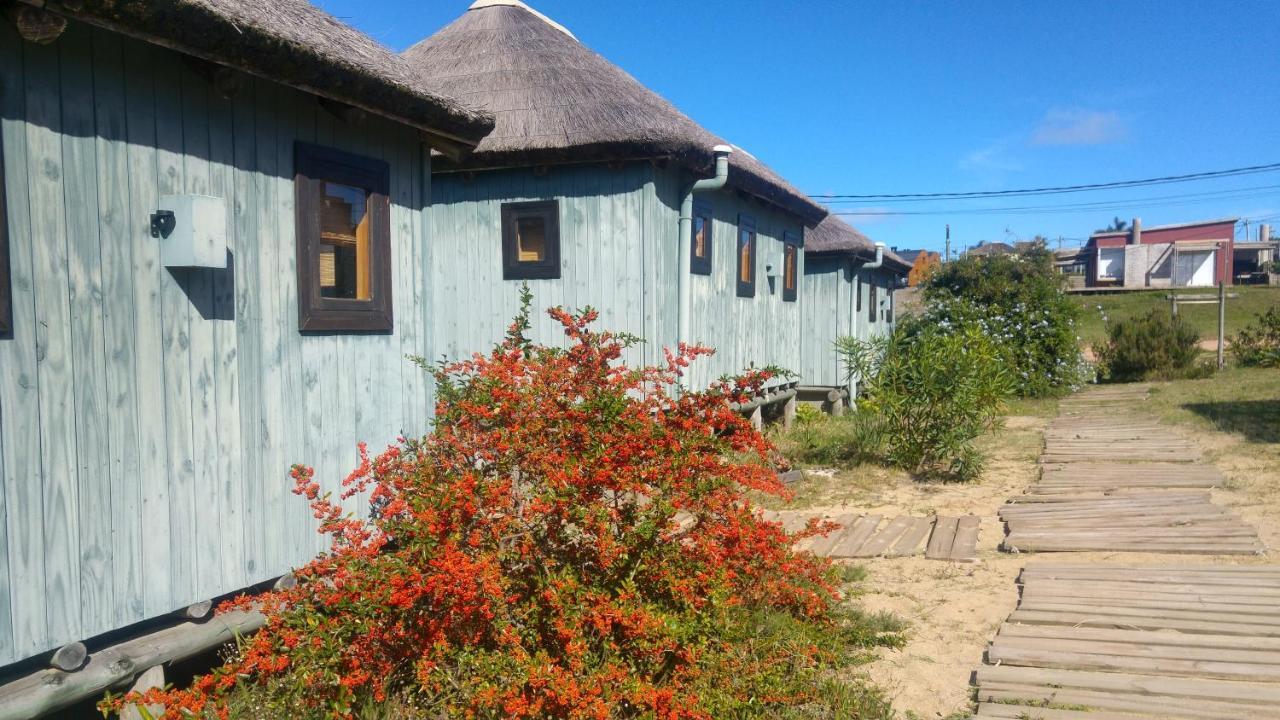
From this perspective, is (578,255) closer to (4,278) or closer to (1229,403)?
(4,278)

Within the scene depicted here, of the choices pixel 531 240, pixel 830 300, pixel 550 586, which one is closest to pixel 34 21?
pixel 550 586

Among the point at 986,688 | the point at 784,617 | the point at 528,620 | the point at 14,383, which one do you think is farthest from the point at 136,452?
the point at 986,688

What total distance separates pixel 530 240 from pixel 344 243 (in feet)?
12.9

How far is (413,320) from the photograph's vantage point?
18.0 ft

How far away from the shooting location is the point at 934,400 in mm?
9195

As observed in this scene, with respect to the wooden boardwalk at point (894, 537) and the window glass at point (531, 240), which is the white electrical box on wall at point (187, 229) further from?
the window glass at point (531, 240)

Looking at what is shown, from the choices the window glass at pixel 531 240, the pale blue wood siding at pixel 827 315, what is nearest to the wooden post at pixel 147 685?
the window glass at pixel 531 240

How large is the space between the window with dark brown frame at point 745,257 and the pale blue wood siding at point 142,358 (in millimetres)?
6409

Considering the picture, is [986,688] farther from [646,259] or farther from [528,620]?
[646,259]

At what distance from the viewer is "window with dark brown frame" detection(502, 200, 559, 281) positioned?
8.64m

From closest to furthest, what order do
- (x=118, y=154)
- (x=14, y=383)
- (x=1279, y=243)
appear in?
(x=14, y=383) < (x=118, y=154) < (x=1279, y=243)

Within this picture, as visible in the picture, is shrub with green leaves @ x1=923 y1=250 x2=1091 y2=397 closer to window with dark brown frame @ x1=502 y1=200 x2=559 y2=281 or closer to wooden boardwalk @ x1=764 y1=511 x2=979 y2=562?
wooden boardwalk @ x1=764 y1=511 x2=979 y2=562

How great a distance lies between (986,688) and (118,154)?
4.40 m

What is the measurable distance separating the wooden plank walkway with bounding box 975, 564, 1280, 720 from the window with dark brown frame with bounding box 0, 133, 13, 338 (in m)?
4.12
